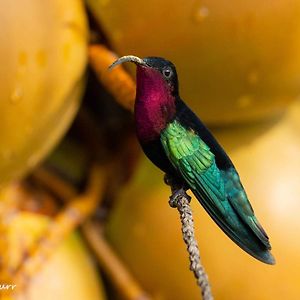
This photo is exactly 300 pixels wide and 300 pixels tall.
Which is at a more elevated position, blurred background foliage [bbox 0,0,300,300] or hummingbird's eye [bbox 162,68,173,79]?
hummingbird's eye [bbox 162,68,173,79]

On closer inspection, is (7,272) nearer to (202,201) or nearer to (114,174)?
(114,174)

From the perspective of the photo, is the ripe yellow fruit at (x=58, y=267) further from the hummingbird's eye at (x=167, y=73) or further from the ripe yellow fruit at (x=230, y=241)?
the hummingbird's eye at (x=167, y=73)

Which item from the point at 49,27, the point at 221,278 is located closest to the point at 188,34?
the point at 49,27

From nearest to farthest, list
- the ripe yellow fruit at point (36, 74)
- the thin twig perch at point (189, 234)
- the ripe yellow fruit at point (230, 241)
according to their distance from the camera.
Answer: the thin twig perch at point (189, 234) → the ripe yellow fruit at point (36, 74) → the ripe yellow fruit at point (230, 241)

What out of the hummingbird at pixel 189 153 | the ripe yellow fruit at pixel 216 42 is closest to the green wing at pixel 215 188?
the hummingbird at pixel 189 153

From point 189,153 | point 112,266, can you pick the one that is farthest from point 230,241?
point 189,153

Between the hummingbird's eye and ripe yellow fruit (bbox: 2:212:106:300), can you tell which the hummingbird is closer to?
the hummingbird's eye

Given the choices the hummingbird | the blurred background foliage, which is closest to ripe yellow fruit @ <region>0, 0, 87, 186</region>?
the blurred background foliage

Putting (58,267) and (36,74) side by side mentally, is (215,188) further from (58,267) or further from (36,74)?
(58,267)
